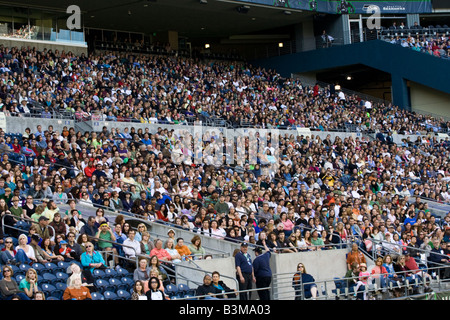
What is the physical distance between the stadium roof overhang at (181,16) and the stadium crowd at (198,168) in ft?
7.77

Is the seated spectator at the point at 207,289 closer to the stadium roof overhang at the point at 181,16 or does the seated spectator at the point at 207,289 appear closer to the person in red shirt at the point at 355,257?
the person in red shirt at the point at 355,257

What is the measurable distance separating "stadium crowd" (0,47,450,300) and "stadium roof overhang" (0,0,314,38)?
7.77 ft

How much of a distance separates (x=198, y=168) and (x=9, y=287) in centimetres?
1109

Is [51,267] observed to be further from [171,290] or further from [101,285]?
[171,290]

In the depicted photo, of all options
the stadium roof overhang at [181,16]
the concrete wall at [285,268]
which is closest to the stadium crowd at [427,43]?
the stadium roof overhang at [181,16]

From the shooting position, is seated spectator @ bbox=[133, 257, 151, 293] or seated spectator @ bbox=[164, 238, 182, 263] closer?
seated spectator @ bbox=[133, 257, 151, 293]


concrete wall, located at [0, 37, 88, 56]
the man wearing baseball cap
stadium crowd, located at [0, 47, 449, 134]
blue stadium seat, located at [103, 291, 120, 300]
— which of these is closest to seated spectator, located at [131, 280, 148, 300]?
blue stadium seat, located at [103, 291, 120, 300]

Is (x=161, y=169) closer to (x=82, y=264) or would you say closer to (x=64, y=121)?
(x=64, y=121)

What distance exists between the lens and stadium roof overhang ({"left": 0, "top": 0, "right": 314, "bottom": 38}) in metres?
33.5

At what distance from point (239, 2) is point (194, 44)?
362 inches

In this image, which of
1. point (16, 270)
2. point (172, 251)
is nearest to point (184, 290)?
point (172, 251)

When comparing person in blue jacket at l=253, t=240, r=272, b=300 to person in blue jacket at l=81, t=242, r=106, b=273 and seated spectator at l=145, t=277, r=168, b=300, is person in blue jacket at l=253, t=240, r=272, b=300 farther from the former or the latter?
seated spectator at l=145, t=277, r=168, b=300

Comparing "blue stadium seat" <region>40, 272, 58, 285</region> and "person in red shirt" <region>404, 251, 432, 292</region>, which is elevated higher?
"blue stadium seat" <region>40, 272, 58, 285</region>
